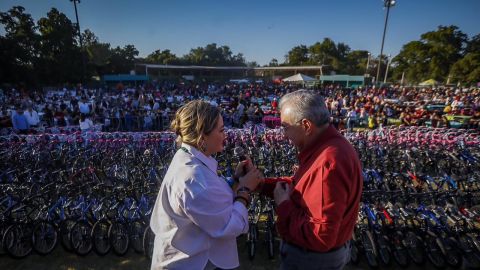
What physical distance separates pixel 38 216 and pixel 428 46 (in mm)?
61896

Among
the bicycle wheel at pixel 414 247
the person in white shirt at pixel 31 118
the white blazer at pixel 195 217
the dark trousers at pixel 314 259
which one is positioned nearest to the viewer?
the white blazer at pixel 195 217

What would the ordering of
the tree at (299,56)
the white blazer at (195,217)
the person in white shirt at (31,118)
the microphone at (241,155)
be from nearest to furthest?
the white blazer at (195,217), the microphone at (241,155), the person in white shirt at (31,118), the tree at (299,56)

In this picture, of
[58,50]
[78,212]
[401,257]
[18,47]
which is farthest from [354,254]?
[58,50]

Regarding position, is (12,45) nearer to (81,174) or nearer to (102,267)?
(81,174)

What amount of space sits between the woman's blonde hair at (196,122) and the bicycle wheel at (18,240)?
457cm

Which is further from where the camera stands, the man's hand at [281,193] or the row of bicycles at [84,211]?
the row of bicycles at [84,211]

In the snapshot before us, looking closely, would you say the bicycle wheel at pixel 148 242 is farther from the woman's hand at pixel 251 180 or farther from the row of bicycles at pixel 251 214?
the woman's hand at pixel 251 180

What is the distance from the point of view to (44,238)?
181 inches

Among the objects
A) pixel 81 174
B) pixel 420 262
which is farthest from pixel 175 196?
pixel 81 174

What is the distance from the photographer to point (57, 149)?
328 inches

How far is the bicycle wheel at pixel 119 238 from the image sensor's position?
4582 mm

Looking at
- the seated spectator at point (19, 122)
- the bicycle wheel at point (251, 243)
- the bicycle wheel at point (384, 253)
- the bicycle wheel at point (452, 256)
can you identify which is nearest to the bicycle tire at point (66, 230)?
the bicycle wheel at point (251, 243)

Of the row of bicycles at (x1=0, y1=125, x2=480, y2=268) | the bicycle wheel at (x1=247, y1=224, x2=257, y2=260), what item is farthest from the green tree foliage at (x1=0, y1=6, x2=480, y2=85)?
the bicycle wheel at (x1=247, y1=224, x2=257, y2=260)

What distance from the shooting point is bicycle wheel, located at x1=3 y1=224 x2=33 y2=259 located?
440 cm
